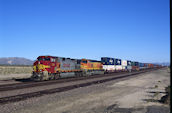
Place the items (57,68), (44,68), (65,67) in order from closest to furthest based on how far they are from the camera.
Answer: (44,68), (57,68), (65,67)

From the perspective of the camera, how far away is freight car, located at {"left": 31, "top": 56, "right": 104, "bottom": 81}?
24.1m

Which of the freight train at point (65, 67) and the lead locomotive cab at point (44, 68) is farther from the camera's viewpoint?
the freight train at point (65, 67)

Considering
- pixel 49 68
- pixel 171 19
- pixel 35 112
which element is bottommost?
pixel 35 112

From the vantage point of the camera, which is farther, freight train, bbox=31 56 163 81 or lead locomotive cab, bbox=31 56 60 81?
freight train, bbox=31 56 163 81

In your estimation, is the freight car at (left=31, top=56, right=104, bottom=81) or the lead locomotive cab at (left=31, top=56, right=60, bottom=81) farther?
the freight car at (left=31, top=56, right=104, bottom=81)

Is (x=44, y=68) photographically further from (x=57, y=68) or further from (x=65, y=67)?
(x=65, y=67)

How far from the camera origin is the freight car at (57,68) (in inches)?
949

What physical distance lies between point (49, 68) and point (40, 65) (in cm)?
157

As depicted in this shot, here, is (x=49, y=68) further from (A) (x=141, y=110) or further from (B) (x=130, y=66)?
(B) (x=130, y=66)

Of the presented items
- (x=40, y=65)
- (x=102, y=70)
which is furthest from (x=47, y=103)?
(x=102, y=70)

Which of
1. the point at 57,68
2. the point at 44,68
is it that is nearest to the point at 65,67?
the point at 57,68

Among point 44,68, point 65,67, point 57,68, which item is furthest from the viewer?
point 65,67

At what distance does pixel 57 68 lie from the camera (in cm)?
2709

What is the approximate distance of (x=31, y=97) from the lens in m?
13.0
